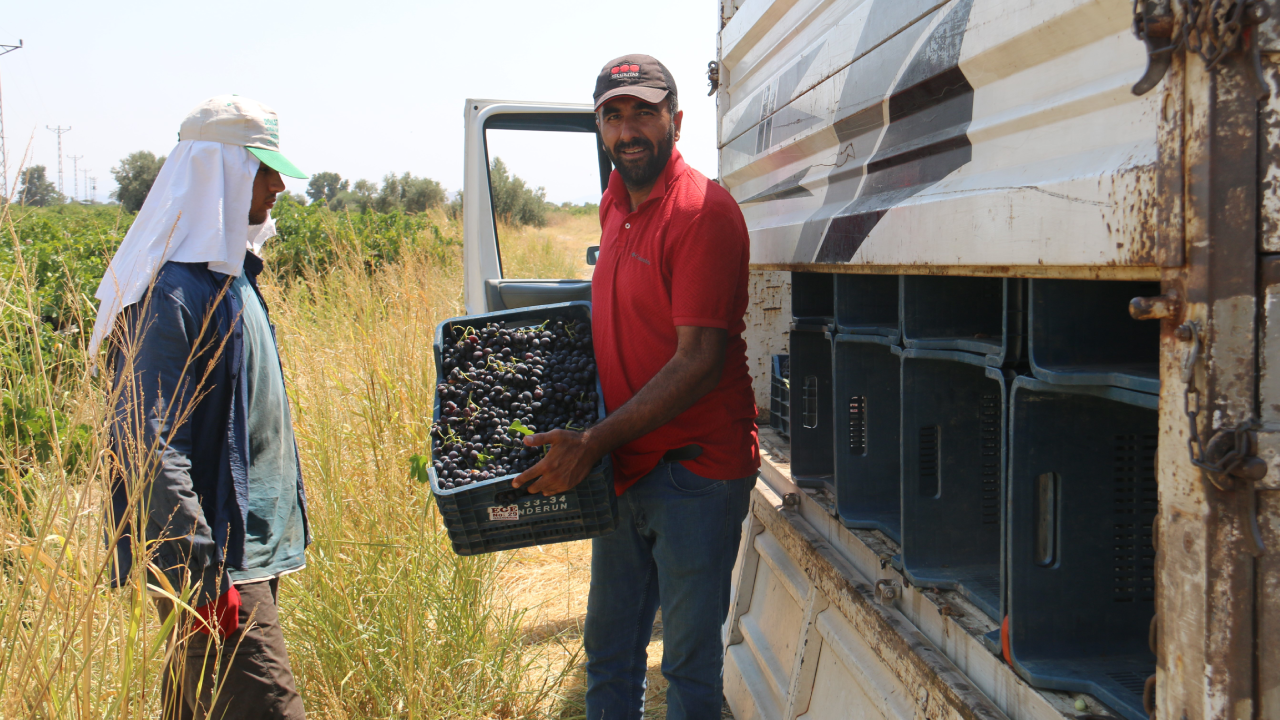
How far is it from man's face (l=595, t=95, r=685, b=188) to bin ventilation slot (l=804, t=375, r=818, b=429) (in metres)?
1.08

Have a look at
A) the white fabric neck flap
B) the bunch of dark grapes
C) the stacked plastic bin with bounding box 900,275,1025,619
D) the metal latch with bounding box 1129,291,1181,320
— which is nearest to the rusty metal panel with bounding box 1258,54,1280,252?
the metal latch with bounding box 1129,291,1181,320

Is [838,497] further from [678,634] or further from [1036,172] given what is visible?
[1036,172]

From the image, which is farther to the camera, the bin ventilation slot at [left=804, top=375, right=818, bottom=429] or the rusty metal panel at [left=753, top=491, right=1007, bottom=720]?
the bin ventilation slot at [left=804, top=375, right=818, bottom=429]

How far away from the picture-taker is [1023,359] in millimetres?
1673

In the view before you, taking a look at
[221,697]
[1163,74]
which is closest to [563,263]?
[221,697]

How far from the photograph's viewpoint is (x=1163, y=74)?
1096 mm

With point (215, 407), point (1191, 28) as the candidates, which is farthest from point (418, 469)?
point (1191, 28)

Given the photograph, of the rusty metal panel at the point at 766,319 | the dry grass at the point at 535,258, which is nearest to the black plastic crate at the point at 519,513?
the rusty metal panel at the point at 766,319

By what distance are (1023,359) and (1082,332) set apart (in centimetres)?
16

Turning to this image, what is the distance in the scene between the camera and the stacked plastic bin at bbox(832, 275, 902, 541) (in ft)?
8.30

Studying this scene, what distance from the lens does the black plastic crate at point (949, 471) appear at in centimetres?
212

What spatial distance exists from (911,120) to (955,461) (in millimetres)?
869

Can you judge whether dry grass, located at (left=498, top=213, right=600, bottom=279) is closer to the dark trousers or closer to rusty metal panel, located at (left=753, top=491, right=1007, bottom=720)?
rusty metal panel, located at (left=753, top=491, right=1007, bottom=720)

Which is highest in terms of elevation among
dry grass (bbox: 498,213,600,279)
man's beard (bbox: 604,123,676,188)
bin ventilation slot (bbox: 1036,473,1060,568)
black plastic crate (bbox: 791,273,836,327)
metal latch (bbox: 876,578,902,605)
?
dry grass (bbox: 498,213,600,279)
